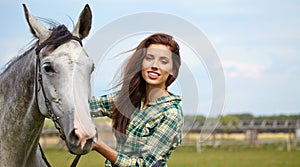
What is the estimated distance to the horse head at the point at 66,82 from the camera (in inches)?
121

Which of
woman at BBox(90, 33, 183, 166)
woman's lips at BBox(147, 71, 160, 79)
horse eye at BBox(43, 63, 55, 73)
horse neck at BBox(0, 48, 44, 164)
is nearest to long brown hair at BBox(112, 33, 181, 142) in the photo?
woman at BBox(90, 33, 183, 166)

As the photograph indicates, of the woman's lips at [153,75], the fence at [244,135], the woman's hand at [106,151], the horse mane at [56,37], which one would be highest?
the horse mane at [56,37]

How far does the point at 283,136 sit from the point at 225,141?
12.3 feet

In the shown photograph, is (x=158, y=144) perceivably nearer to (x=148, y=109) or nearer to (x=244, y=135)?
(x=148, y=109)

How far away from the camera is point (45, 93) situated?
337 centimetres

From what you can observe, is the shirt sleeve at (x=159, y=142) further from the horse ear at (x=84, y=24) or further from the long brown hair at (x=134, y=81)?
the horse ear at (x=84, y=24)

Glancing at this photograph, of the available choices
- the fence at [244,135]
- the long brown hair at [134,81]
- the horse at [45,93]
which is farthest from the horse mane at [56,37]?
the fence at [244,135]

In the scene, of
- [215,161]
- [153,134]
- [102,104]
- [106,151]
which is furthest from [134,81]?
[215,161]

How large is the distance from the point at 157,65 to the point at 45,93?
76 centimetres

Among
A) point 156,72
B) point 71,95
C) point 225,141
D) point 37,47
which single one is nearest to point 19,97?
point 37,47

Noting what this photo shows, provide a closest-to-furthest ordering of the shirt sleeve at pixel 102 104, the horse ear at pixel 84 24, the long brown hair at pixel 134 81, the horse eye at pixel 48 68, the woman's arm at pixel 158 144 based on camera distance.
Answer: the horse eye at pixel 48 68, the woman's arm at pixel 158 144, the horse ear at pixel 84 24, the long brown hair at pixel 134 81, the shirt sleeve at pixel 102 104

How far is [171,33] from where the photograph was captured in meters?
3.86

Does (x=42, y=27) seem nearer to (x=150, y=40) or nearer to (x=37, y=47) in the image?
(x=37, y=47)

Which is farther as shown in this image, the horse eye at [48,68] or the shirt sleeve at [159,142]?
the shirt sleeve at [159,142]
